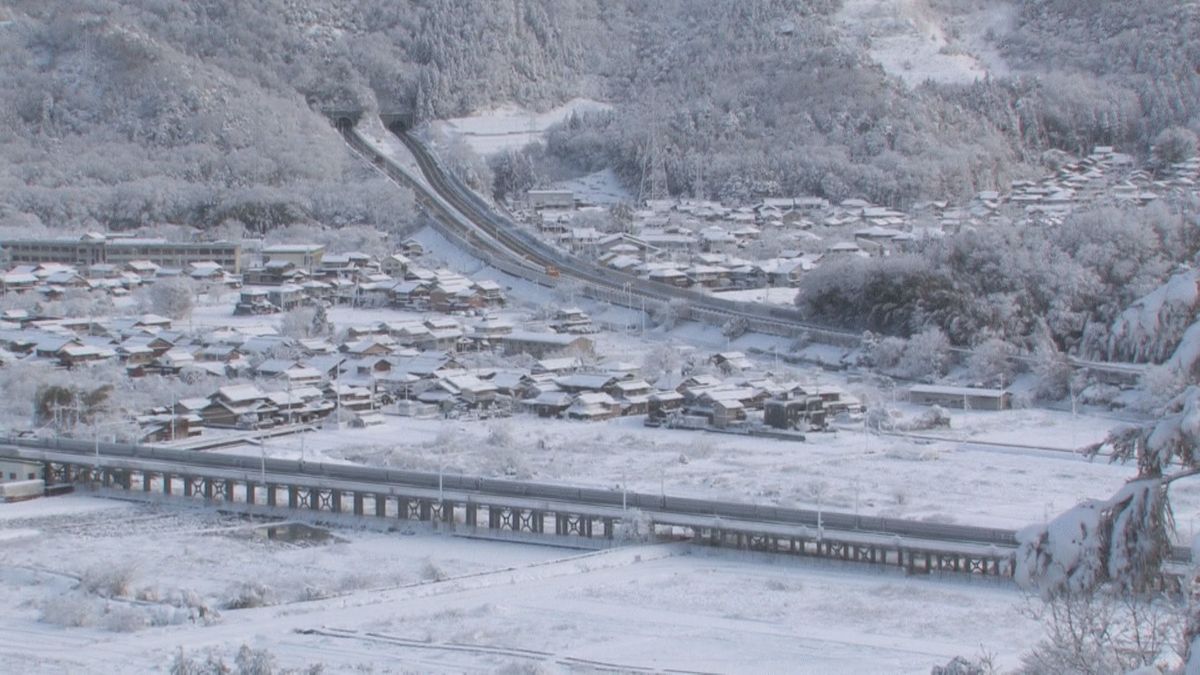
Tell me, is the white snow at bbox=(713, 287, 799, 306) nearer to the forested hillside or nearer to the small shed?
the small shed

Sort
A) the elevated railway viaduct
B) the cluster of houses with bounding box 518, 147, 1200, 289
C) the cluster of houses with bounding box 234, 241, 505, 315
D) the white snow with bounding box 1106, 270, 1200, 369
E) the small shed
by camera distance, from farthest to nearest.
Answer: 1. the cluster of houses with bounding box 518, 147, 1200, 289
2. the cluster of houses with bounding box 234, 241, 505, 315
3. the small shed
4. the elevated railway viaduct
5. the white snow with bounding box 1106, 270, 1200, 369

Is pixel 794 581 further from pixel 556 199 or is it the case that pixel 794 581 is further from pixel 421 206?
pixel 556 199

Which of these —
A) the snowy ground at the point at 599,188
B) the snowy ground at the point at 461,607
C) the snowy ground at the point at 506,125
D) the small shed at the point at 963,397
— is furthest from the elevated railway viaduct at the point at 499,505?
the snowy ground at the point at 506,125

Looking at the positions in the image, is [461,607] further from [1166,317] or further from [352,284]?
[352,284]

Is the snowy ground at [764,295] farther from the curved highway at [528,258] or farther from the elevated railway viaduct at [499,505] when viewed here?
the elevated railway viaduct at [499,505]

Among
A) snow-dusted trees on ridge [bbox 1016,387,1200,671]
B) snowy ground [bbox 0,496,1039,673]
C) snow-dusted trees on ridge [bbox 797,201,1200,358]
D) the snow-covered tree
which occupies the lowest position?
snowy ground [bbox 0,496,1039,673]

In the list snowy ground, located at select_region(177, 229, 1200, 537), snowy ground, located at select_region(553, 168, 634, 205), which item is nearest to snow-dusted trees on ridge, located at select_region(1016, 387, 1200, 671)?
snowy ground, located at select_region(177, 229, 1200, 537)

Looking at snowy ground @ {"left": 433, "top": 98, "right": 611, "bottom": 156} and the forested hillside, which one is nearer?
the forested hillside
